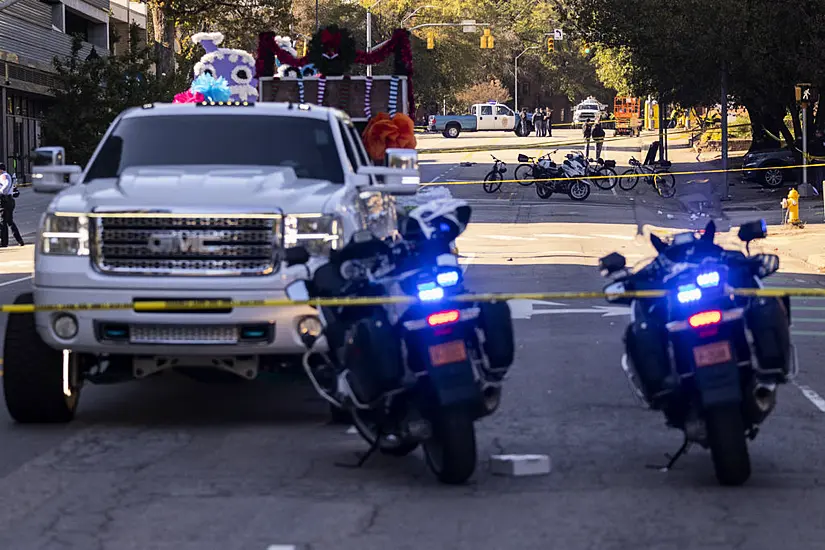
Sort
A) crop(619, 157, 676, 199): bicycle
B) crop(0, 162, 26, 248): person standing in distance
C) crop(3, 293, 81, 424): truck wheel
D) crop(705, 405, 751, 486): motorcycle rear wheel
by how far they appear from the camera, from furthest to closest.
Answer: crop(619, 157, 676, 199): bicycle → crop(0, 162, 26, 248): person standing in distance → crop(3, 293, 81, 424): truck wheel → crop(705, 405, 751, 486): motorcycle rear wheel

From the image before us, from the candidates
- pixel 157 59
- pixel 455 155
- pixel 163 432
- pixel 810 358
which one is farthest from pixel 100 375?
pixel 455 155

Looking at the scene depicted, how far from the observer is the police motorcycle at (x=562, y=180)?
43.2 metres

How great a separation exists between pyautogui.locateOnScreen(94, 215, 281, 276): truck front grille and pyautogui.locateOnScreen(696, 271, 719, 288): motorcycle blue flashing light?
9.47 feet

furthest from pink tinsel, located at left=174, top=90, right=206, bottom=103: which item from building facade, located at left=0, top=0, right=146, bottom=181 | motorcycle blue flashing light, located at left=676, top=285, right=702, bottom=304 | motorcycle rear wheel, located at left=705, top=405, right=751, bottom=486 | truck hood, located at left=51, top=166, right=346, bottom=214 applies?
building facade, located at left=0, top=0, right=146, bottom=181

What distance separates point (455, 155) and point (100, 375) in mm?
59604

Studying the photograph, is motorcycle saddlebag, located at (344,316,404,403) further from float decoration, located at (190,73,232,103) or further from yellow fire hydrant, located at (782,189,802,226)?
yellow fire hydrant, located at (782,189,802,226)

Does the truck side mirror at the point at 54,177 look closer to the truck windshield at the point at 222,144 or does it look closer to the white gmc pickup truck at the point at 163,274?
the white gmc pickup truck at the point at 163,274

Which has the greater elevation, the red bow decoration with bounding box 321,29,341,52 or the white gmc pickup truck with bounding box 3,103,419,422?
the red bow decoration with bounding box 321,29,341,52

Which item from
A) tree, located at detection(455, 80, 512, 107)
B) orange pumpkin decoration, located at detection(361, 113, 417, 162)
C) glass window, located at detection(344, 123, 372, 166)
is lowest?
glass window, located at detection(344, 123, 372, 166)

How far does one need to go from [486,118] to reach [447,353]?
89298 mm

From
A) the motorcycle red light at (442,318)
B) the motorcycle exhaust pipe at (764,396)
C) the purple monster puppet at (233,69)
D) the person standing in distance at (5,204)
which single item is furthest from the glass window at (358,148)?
the person standing in distance at (5,204)

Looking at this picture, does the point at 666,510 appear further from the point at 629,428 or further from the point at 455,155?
the point at 455,155

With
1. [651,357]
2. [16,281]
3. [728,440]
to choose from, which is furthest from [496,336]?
[16,281]

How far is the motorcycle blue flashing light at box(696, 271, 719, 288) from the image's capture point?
7840 mm
